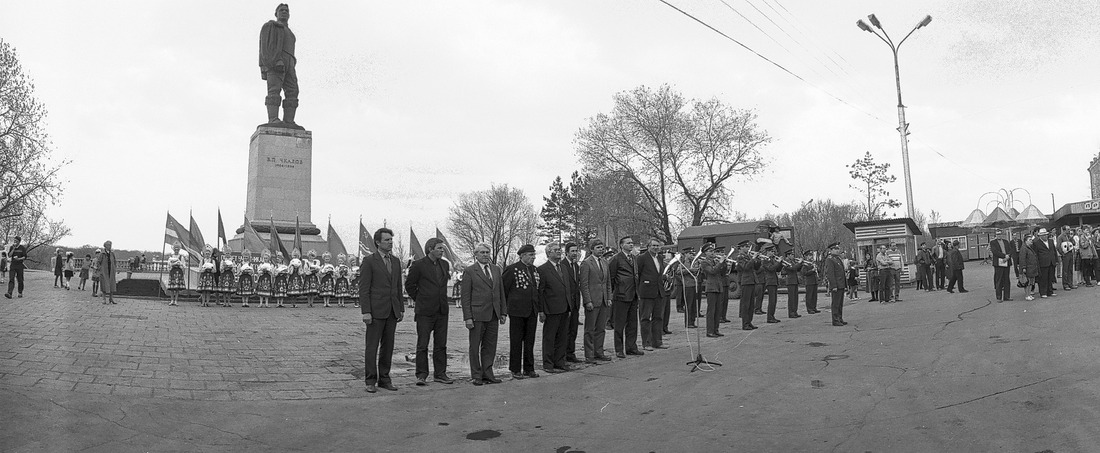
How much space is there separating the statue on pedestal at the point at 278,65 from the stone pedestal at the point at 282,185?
2.30ft

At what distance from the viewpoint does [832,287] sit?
13758mm

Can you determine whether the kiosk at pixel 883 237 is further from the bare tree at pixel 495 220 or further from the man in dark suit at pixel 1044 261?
the bare tree at pixel 495 220

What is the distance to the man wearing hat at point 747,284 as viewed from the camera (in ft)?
44.5

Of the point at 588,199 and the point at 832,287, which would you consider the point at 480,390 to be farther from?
the point at 588,199

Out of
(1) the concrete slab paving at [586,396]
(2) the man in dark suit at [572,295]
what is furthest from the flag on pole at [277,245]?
(2) the man in dark suit at [572,295]

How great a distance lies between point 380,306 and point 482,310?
125cm

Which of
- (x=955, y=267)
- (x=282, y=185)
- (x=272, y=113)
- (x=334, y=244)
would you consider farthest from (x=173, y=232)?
(x=955, y=267)

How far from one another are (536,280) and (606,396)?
2.29m

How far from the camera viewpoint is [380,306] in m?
8.02

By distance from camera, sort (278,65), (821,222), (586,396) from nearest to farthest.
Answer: (586,396) < (278,65) < (821,222)

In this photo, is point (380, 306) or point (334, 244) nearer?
point (380, 306)

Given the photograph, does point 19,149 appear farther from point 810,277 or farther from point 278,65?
point 810,277

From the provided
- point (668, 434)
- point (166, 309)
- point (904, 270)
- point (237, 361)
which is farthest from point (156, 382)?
point (904, 270)

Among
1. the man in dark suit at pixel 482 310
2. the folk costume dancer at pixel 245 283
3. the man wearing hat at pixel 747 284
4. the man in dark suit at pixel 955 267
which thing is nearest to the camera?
the man in dark suit at pixel 482 310
